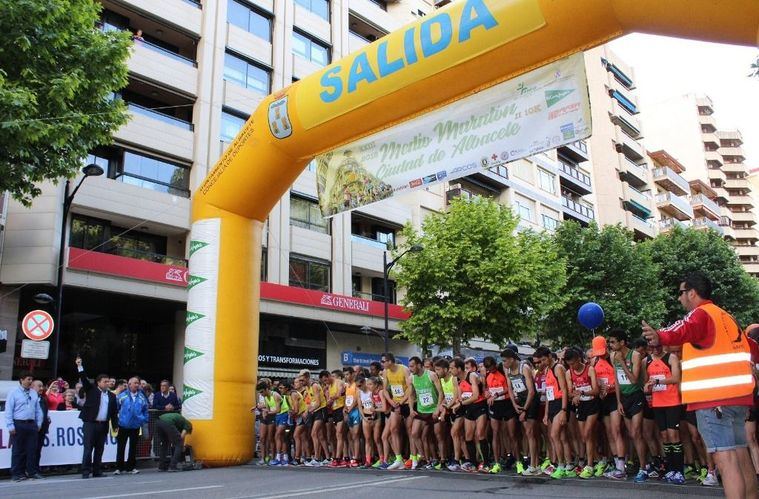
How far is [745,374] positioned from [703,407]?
1.28 ft

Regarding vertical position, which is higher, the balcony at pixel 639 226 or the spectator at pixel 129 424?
the balcony at pixel 639 226

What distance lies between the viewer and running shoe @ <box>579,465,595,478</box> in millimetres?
8836

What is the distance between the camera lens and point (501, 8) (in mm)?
7996

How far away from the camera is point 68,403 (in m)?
14.0

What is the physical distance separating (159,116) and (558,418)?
20.0 m

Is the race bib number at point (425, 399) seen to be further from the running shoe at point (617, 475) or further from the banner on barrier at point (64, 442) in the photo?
the banner on barrier at point (64, 442)

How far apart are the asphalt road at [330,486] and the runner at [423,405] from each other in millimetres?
683

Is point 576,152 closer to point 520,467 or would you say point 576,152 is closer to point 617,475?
point 520,467

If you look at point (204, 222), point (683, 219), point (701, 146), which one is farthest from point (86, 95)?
point (701, 146)

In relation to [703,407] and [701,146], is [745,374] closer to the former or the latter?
[703,407]

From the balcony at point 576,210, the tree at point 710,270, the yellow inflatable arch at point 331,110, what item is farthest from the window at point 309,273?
the balcony at point 576,210

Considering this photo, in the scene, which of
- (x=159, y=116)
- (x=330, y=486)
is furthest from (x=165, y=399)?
(x=159, y=116)

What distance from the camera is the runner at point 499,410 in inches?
397

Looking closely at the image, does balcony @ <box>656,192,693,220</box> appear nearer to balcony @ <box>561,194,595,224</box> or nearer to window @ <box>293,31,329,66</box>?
balcony @ <box>561,194,595,224</box>
